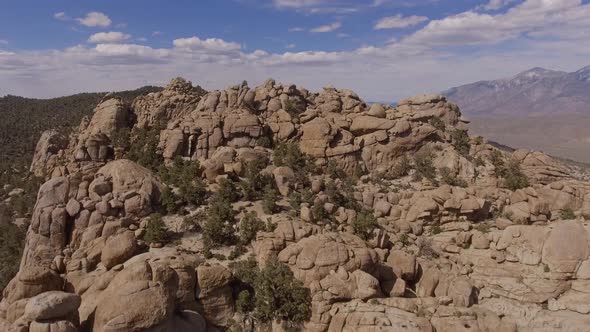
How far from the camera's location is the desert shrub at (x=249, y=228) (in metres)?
36.4

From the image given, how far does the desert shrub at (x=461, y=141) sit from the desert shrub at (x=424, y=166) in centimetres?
511

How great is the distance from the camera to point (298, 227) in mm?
35000

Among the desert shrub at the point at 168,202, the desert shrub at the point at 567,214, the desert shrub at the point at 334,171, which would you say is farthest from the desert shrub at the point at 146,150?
the desert shrub at the point at 567,214

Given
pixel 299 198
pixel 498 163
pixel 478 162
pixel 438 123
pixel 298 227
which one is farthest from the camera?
pixel 438 123

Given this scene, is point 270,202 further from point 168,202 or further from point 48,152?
point 48,152

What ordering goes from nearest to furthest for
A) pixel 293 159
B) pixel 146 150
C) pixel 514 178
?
pixel 514 178 < pixel 293 159 < pixel 146 150

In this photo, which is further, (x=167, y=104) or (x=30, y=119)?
(x=30, y=119)

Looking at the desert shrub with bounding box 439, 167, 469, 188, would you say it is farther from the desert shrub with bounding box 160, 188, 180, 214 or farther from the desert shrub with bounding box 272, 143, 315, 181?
the desert shrub with bounding box 160, 188, 180, 214

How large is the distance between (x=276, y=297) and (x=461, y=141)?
121 feet

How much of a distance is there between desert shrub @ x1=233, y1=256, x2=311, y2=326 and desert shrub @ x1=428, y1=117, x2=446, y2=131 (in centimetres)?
3558

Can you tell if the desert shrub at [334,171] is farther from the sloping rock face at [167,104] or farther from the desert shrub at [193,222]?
the sloping rock face at [167,104]

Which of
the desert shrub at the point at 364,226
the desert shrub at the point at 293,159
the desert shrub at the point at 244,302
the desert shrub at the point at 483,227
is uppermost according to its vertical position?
the desert shrub at the point at 293,159

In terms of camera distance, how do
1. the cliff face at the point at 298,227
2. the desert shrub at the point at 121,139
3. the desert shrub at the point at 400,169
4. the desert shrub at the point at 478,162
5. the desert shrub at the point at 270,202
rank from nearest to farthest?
the cliff face at the point at 298,227 < the desert shrub at the point at 270,202 < the desert shrub at the point at 400,169 < the desert shrub at the point at 121,139 < the desert shrub at the point at 478,162

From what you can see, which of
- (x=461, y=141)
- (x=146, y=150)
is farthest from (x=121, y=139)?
(x=461, y=141)
